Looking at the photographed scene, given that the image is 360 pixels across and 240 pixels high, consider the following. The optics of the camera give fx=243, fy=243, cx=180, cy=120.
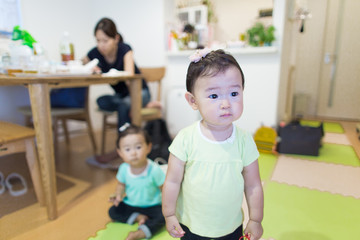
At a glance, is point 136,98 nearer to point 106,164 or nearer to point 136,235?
point 106,164

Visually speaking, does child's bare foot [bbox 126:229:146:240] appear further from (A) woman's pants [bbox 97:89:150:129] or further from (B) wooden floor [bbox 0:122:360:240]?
(A) woman's pants [bbox 97:89:150:129]

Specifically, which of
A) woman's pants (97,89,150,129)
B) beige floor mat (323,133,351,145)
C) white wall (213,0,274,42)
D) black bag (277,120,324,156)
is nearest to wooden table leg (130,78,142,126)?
woman's pants (97,89,150,129)

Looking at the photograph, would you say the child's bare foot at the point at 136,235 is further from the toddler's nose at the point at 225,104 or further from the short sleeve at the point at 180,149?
the toddler's nose at the point at 225,104

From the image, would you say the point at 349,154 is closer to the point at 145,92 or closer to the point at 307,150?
the point at 307,150

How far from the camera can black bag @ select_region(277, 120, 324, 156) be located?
1928 millimetres

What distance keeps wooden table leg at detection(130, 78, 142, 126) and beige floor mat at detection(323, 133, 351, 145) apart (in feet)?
5.59

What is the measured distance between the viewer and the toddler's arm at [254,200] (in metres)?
0.65

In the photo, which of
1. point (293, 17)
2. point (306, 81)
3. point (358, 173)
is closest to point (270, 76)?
point (306, 81)

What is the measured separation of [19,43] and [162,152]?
107cm

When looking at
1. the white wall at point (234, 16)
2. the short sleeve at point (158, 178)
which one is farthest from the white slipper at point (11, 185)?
the white wall at point (234, 16)

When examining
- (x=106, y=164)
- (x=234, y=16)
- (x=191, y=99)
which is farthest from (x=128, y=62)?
(x=234, y=16)

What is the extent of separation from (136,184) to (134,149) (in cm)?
17

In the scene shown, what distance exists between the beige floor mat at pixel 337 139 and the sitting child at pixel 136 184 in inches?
67.5

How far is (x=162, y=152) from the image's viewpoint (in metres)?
1.76
